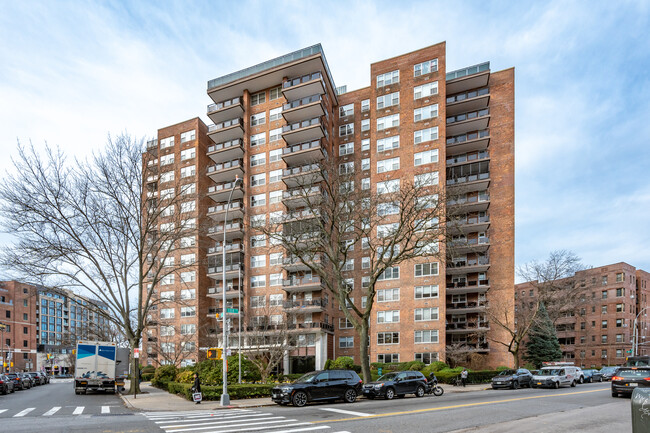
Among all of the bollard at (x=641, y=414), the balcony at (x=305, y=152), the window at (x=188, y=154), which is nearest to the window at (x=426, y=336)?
the balcony at (x=305, y=152)

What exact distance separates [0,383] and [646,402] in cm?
4144

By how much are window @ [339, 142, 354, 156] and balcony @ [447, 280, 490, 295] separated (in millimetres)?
21317

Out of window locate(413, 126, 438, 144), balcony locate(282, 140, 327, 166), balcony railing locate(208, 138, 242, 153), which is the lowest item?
balcony locate(282, 140, 327, 166)

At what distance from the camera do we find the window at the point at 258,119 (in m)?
61.0

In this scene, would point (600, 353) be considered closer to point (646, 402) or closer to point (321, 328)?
point (321, 328)

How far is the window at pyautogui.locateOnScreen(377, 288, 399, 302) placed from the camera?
52562 mm

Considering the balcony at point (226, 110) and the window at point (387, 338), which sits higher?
the balcony at point (226, 110)

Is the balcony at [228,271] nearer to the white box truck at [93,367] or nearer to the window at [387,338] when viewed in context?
the window at [387,338]

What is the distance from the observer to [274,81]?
5988cm

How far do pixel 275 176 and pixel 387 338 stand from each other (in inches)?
965

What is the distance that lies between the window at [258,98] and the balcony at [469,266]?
3281 centimetres

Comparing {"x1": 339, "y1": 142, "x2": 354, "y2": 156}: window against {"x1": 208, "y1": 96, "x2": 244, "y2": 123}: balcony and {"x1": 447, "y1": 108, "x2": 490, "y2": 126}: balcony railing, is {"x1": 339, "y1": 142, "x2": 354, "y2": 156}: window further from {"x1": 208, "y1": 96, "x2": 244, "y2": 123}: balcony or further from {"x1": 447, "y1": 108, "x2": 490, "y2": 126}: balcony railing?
{"x1": 208, "y1": 96, "x2": 244, "y2": 123}: balcony

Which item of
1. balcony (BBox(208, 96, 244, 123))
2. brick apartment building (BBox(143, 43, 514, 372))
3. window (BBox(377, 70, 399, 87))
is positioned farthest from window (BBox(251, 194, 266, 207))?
window (BBox(377, 70, 399, 87))

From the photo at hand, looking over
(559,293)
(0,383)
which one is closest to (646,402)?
(0,383)
